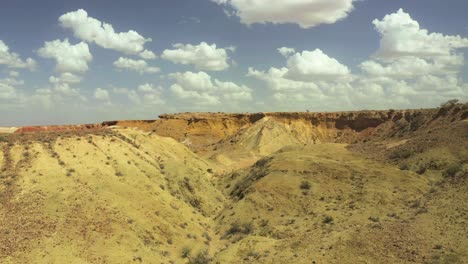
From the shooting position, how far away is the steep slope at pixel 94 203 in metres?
20.4

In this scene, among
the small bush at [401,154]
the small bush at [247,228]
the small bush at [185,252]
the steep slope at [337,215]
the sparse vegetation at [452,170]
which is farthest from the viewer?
the small bush at [401,154]

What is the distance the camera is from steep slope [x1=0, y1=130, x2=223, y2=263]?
20.4m

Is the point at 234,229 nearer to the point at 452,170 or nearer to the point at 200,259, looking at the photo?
the point at 200,259

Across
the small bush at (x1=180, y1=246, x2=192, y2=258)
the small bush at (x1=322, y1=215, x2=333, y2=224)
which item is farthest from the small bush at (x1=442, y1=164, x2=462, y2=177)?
the small bush at (x1=180, y1=246, x2=192, y2=258)

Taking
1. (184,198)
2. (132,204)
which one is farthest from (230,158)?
(132,204)

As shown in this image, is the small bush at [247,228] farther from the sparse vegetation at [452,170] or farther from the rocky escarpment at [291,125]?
the rocky escarpment at [291,125]

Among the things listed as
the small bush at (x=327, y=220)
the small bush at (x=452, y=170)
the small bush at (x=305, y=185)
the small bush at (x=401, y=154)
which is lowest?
the small bush at (x=327, y=220)

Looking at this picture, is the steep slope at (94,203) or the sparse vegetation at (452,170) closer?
the steep slope at (94,203)

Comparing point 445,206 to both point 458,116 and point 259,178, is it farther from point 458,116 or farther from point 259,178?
point 458,116

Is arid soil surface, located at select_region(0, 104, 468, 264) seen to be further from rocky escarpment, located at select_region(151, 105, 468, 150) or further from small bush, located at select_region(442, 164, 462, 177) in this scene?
rocky escarpment, located at select_region(151, 105, 468, 150)

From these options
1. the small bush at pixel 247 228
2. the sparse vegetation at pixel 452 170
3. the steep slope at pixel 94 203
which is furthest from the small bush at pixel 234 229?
the sparse vegetation at pixel 452 170

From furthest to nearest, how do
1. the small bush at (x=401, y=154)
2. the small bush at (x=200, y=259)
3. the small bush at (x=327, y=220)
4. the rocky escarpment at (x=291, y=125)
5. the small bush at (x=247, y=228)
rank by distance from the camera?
the rocky escarpment at (x=291, y=125)
the small bush at (x=401, y=154)
the small bush at (x=247, y=228)
the small bush at (x=327, y=220)
the small bush at (x=200, y=259)

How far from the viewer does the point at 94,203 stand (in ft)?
79.9

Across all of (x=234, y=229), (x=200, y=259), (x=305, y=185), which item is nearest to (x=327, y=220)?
(x=305, y=185)
